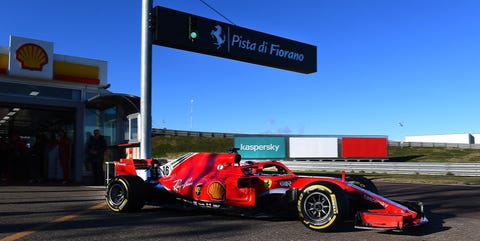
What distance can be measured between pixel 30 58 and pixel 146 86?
5.13 metres

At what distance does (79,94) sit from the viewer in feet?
51.0

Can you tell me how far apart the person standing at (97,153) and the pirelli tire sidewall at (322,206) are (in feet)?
30.0

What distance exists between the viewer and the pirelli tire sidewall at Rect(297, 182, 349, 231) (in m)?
5.71

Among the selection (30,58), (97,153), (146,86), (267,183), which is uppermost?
(30,58)

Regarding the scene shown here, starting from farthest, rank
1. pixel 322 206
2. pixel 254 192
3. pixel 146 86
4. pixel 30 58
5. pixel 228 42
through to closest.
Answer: pixel 30 58 < pixel 228 42 < pixel 146 86 < pixel 254 192 < pixel 322 206

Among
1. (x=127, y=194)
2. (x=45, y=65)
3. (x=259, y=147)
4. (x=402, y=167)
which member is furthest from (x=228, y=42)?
(x=259, y=147)

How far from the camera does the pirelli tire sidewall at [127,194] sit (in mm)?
7547

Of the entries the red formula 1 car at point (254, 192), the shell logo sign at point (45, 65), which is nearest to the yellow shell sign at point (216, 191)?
the red formula 1 car at point (254, 192)

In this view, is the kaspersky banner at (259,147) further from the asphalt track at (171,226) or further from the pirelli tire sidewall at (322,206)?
the pirelli tire sidewall at (322,206)

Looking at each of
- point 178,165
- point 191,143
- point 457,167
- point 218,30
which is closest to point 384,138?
point 457,167

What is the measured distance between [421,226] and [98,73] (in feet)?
41.7

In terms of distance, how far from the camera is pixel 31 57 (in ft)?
47.8

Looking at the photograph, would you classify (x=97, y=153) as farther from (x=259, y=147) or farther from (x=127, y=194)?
(x=259, y=147)

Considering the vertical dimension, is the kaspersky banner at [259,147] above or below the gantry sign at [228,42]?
below
